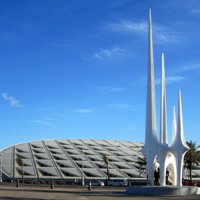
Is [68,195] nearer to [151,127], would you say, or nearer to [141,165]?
[151,127]

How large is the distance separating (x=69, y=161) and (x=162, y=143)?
4164 centimetres

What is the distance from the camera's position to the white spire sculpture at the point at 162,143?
37875mm

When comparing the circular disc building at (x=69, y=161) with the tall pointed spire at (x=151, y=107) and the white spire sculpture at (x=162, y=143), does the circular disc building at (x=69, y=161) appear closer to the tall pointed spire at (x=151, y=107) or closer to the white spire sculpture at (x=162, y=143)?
the white spire sculpture at (x=162, y=143)

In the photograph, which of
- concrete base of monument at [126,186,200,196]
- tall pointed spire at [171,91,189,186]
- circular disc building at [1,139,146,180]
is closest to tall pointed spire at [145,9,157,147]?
tall pointed spire at [171,91,189,186]

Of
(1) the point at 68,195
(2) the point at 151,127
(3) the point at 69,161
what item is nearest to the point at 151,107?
(2) the point at 151,127

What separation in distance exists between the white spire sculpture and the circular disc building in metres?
30.6

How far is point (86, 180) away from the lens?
234ft

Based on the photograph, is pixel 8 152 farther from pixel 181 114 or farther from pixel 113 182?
pixel 181 114

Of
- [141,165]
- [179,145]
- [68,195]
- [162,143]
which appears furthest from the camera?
[141,165]

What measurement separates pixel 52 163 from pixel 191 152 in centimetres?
2413

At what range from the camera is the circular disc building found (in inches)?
2891

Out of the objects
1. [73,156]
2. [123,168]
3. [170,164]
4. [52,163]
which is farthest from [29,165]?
[170,164]

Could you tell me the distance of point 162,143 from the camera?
39406mm

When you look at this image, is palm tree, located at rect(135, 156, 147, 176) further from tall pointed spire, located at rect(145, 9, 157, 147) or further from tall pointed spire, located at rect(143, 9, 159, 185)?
tall pointed spire, located at rect(145, 9, 157, 147)
